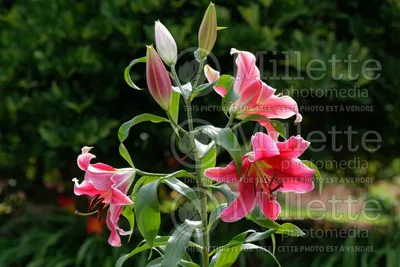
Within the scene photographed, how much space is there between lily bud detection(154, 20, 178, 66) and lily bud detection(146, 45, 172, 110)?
0.07 m

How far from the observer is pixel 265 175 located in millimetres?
1074

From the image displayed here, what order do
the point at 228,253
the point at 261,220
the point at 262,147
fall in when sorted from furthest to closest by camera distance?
the point at 228,253
the point at 261,220
the point at 262,147

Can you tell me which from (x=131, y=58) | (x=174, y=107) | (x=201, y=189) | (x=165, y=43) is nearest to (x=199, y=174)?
(x=201, y=189)

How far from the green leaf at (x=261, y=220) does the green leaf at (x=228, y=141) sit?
139mm

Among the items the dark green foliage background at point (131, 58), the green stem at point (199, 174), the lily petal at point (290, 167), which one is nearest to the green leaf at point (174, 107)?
the green stem at point (199, 174)

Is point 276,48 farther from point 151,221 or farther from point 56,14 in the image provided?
point 151,221

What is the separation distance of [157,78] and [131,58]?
192 cm

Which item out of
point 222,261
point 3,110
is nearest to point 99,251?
point 3,110

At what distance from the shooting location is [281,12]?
2.81m

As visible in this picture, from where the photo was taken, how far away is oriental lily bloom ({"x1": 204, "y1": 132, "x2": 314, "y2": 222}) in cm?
102

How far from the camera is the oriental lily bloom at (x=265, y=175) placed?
3.34ft

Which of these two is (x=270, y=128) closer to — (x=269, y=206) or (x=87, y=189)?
(x=269, y=206)

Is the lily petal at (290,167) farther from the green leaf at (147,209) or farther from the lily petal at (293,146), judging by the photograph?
the green leaf at (147,209)

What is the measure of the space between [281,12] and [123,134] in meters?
1.83
